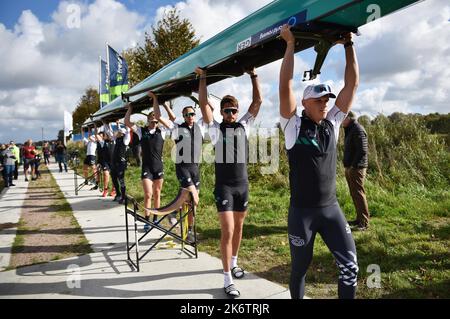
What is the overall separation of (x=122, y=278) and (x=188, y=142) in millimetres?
2303

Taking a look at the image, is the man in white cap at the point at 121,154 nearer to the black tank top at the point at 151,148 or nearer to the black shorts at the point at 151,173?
the black tank top at the point at 151,148

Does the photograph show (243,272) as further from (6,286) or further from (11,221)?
(11,221)

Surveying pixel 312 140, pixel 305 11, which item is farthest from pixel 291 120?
pixel 305 11

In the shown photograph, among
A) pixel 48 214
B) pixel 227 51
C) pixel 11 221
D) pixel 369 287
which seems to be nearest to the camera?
pixel 369 287

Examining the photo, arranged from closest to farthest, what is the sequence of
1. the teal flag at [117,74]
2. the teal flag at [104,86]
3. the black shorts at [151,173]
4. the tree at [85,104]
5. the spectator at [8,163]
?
1. the black shorts at [151,173]
2. the teal flag at [117,74]
3. the spectator at [8,163]
4. the teal flag at [104,86]
5. the tree at [85,104]

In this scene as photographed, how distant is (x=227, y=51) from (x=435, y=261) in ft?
11.7

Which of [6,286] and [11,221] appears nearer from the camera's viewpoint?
[6,286]

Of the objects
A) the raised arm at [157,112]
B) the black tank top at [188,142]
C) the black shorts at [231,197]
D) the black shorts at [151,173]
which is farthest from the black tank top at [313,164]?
the black shorts at [151,173]

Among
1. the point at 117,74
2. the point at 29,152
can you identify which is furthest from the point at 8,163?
the point at 117,74

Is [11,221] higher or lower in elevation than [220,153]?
lower

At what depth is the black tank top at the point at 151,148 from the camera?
6188 millimetres

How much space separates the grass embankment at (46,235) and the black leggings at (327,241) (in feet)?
12.2

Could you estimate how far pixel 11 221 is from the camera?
7469mm

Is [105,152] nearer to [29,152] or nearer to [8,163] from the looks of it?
[8,163]
